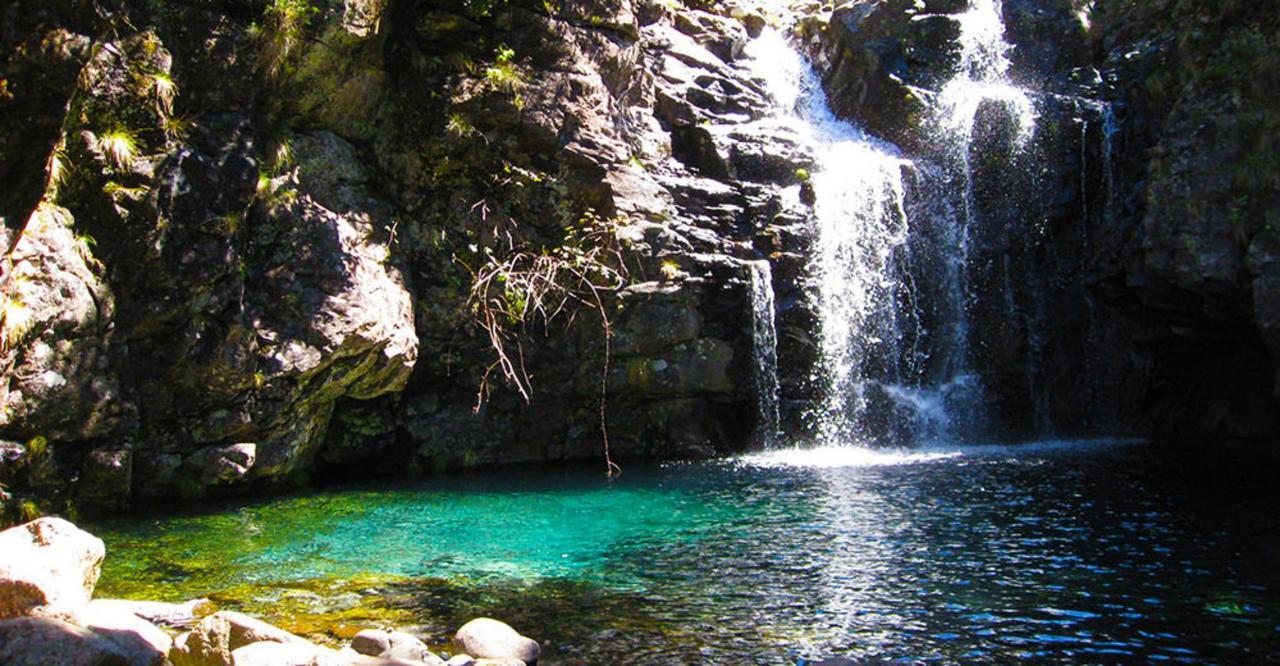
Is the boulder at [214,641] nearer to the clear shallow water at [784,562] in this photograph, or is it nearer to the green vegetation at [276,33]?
the clear shallow water at [784,562]

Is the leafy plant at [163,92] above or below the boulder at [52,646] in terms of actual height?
above

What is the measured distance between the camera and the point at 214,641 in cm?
553

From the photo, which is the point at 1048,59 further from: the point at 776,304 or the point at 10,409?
the point at 10,409

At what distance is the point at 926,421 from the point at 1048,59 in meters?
8.60

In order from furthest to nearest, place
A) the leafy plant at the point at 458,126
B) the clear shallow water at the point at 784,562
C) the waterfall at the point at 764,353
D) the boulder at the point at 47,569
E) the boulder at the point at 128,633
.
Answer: the waterfall at the point at 764,353 < the leafy plant at the point at 458,126 < the clear shallow water at the point at 784,562 < the boulder at the point at 47,569 < the boulder at the point at 128,633

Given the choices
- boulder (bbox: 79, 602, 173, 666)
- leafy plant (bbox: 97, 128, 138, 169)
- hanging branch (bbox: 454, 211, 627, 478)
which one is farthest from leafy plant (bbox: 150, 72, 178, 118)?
boulder (bbox: 79, 602, 173, 666)

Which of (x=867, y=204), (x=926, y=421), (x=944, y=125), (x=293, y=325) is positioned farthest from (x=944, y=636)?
(x=944, y=125)

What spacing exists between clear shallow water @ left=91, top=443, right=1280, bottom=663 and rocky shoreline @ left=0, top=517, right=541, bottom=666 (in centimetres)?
57

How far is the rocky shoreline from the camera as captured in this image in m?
4.97

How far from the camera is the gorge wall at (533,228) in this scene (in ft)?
35.5

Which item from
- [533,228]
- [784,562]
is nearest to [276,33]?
[533,228]

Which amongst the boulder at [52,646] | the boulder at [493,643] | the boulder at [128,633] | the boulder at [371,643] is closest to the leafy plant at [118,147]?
the boulder at [128,633]

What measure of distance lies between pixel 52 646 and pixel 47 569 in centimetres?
148

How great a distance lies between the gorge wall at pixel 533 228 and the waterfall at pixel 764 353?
7.6 inches
